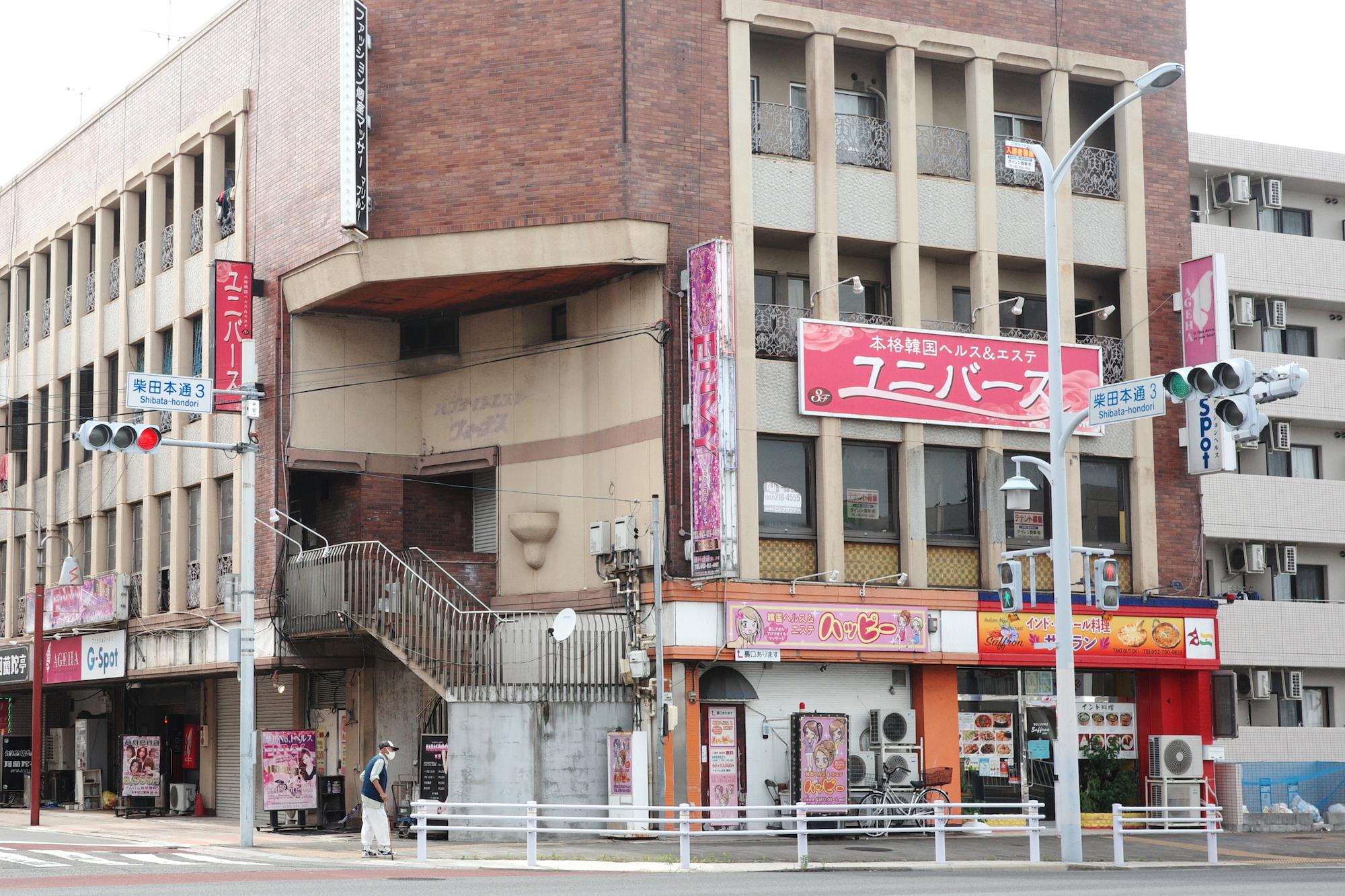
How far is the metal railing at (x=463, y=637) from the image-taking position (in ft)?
96.0

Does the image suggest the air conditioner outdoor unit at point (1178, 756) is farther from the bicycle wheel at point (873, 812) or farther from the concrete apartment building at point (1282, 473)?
the concrete apartment building at point (1282, 473)

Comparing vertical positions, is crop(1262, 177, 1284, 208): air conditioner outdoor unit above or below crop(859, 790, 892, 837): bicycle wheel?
above

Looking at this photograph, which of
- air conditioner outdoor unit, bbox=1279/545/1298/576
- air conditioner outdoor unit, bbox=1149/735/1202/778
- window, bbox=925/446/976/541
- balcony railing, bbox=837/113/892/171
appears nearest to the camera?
window, bbox=925/446/976/541

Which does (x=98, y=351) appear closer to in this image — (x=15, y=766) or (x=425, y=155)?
(x=15, y=766)

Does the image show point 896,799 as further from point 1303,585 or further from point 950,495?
point 1303,585

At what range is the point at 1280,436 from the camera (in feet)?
142

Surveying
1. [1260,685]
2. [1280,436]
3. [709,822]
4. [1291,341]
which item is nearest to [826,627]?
[709,822]

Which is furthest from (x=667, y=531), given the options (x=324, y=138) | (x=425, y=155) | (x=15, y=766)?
(x=15, y=766)

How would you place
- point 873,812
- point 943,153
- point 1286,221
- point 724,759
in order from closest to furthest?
point 873,812
point 724,759
point 943,153
point 1286,221

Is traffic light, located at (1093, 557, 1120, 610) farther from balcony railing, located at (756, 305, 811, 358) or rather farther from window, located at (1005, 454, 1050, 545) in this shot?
balcony railing, located at (756, 305, 811, 358)

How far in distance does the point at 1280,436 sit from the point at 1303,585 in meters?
4.00

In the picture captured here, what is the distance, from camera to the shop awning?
29328mm

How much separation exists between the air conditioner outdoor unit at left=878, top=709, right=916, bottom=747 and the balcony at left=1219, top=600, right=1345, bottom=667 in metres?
13.4

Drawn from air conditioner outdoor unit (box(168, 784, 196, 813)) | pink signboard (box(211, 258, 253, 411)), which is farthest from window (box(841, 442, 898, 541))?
air conditioner outdoor unit (box(168, 784, 196, 813))
